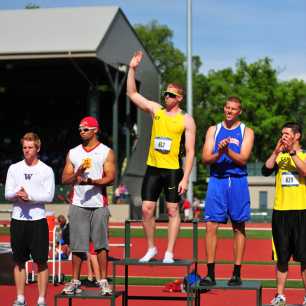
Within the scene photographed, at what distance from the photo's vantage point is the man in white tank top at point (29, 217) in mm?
9586

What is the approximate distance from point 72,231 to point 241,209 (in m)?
1.99

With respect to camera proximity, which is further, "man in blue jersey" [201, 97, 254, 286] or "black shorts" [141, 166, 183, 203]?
"black shorts" [141, 166, 183, 203]

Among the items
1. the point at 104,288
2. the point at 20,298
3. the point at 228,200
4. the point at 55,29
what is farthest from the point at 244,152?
the point at 55,29

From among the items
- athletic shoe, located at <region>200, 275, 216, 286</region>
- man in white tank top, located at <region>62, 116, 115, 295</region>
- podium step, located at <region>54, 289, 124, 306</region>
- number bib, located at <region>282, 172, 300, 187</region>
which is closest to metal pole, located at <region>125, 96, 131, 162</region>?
man in white tank top, located at <region>62, 116, 115, 295</region>

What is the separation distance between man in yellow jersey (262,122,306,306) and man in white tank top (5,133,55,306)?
8.73 feet

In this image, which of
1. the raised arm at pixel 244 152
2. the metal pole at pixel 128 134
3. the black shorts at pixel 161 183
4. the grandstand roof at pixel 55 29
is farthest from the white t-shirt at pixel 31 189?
the metal pole at pixel 128 134

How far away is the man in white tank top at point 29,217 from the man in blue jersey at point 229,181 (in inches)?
74.8

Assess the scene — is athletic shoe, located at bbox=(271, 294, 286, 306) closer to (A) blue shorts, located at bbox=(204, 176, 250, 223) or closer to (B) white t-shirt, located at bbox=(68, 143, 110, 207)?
(A) blue shorts, located at bbox=(204, 176, 250, 223)

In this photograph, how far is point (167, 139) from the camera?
9.35 meters

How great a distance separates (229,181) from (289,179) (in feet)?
2.88

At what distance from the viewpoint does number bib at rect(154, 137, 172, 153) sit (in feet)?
30.7

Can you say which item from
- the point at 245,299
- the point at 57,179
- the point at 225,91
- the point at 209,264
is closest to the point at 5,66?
the point at 57,179

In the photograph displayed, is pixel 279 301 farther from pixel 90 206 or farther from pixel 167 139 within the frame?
A: pixel 90 206

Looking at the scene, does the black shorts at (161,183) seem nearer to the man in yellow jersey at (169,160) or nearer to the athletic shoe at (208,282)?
the man in yellow jersey at (169,160)
